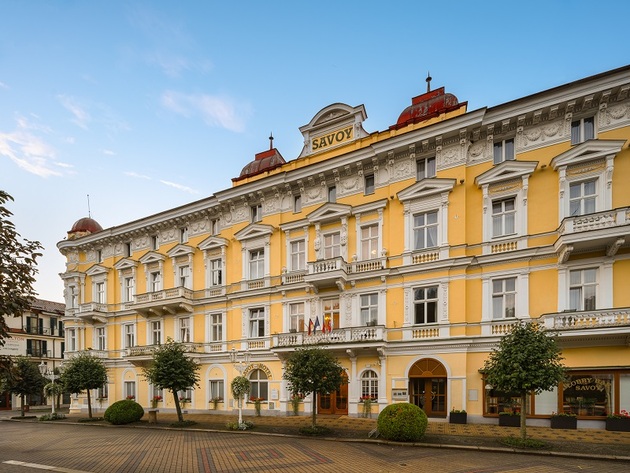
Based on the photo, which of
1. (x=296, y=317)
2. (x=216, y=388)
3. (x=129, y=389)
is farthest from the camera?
(x=129, y=389)

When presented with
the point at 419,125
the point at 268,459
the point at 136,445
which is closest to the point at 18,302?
the point at 268,459

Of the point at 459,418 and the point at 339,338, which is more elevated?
the point at 339,338

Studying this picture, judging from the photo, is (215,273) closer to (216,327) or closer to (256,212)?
(216,327)

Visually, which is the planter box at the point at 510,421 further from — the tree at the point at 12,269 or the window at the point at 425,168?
the tree at the point at 12,269

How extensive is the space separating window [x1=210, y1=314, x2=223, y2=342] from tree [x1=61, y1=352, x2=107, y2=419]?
25.9 ft

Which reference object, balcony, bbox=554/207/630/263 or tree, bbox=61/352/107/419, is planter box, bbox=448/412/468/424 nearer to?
balcony, bbox=554/207/630/263

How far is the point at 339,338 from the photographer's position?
22.6 m

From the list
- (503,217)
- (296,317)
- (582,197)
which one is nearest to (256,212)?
(296,317)

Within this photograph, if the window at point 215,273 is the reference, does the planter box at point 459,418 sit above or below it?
below

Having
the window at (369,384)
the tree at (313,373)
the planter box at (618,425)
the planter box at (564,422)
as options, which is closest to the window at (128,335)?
the tree at (313,373)

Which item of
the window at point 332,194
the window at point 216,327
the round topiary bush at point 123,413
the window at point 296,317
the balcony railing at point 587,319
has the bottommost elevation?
the round topiary bush at point 123,413

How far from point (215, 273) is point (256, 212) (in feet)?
18.4

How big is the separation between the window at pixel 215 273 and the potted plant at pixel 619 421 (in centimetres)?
2346

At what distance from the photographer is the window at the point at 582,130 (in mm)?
18703
